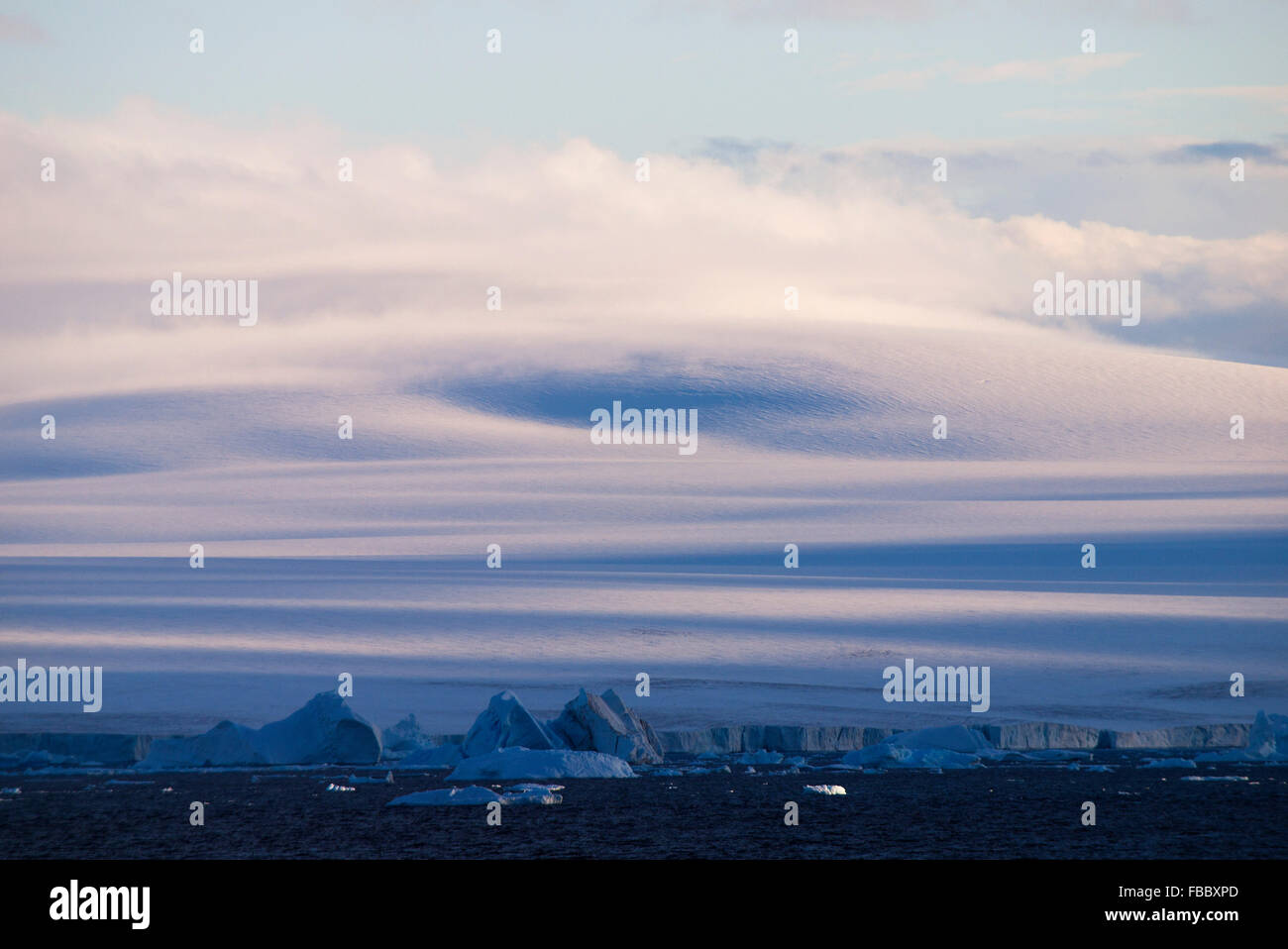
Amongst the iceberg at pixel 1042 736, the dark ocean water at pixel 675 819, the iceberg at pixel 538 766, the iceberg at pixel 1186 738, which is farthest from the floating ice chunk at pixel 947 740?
the iceberg at pixel 538 766

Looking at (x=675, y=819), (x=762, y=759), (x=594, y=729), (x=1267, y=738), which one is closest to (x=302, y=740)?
(x=594, y=729)

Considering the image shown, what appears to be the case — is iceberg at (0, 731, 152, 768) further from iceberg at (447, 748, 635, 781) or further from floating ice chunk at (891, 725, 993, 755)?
floating ice chunk at (891, 725, 993, 755)

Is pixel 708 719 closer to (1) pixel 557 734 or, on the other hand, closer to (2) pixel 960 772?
(2) pixel 960 772

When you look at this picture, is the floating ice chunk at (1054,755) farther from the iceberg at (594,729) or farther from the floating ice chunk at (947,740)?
the iceberg at (594,729)

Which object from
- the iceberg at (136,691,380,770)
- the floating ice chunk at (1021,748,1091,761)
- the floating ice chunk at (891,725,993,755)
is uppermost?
the iceberg at (136,691,380,770)

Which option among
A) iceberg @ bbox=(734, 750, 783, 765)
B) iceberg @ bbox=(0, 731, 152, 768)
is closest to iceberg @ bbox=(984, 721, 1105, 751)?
iceberg @ bbox=(734, 750, 783, 765)
